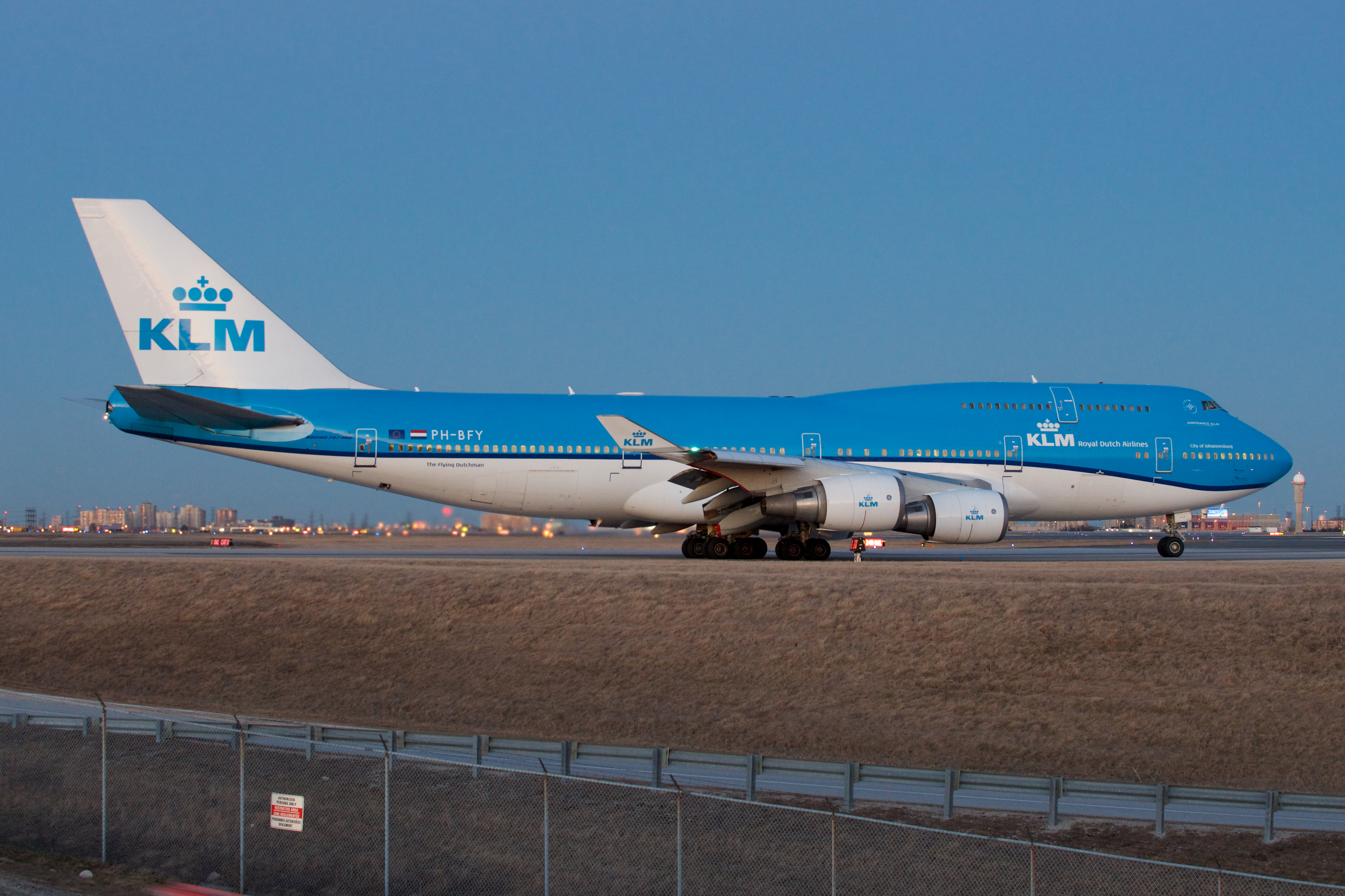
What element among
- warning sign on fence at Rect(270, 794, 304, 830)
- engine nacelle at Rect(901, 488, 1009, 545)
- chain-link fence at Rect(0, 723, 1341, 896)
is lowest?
chain-link fence at Rect(0, 723, 1341, 896)

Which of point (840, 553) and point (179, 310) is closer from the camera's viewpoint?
point (179, 310)

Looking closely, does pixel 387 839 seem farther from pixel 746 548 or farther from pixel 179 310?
pixel 179 310

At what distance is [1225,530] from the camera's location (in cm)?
10588

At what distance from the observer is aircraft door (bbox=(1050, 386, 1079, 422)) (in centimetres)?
2778

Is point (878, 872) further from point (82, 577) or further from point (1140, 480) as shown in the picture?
point (1140, 480)

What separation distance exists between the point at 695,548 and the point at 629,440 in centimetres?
321

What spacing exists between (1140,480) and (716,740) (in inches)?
687

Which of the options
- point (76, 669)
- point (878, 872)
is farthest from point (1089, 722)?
point (76, 669)

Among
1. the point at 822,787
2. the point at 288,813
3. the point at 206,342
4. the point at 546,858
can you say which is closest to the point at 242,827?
the point at 288,813

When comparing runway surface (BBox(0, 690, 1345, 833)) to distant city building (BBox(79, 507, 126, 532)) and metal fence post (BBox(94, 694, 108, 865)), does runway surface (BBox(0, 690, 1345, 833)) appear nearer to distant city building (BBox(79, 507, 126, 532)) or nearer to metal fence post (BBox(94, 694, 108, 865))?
metal fence post (BBox(94, 694, 108, 865))

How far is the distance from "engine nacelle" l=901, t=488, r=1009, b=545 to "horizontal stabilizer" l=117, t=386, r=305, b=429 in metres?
14.0

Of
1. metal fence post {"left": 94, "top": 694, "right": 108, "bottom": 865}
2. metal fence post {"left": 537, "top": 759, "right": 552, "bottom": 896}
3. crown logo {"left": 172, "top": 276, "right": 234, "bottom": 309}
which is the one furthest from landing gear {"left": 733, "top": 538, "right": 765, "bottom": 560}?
metal fence post {"left": 94, "top": 694, "right": 108, "bottom": 865}

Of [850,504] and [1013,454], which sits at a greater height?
[1013,454]

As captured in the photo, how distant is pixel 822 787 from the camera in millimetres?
11406
